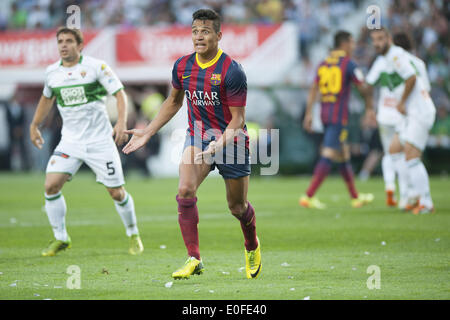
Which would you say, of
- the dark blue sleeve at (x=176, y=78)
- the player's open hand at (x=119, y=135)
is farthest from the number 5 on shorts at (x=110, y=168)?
the dark blue sleeve at (x=176, y=78)

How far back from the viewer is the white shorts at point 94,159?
8.52 metres

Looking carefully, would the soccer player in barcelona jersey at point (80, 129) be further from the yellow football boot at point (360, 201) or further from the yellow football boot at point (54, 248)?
the yellow football boot at point (360, 201)

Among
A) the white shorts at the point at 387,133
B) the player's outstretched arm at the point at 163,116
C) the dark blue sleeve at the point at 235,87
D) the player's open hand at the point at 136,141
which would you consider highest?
the dark blue sleeve at the point at 235,87

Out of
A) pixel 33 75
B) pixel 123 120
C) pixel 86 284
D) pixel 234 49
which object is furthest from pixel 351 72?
pixel 33 75

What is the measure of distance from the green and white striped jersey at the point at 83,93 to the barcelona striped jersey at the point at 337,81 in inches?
199

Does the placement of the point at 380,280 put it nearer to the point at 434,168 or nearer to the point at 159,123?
the point at 159,123

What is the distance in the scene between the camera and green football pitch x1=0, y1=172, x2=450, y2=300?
6.02 m

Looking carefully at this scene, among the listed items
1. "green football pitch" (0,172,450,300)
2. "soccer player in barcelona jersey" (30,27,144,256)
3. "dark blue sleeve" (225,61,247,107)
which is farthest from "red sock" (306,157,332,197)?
"dark blue sleeve" (225,61,247,107)

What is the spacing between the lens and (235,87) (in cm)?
650

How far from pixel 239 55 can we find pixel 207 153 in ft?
53.7

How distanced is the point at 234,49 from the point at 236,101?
16288 millimetres

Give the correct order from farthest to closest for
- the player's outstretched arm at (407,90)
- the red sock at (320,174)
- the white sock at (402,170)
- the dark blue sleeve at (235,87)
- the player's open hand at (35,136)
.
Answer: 1. the red sock at (320,174)
2. the white sock at (402,170)
3. the player's outstretched arm at (407,90)
4. the player's open hand at (35,136)
5. the dark blue sleeve at (235,87)

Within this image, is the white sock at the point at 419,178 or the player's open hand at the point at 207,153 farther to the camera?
the white sock at the point at 419,178

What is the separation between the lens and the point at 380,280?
6.38m
